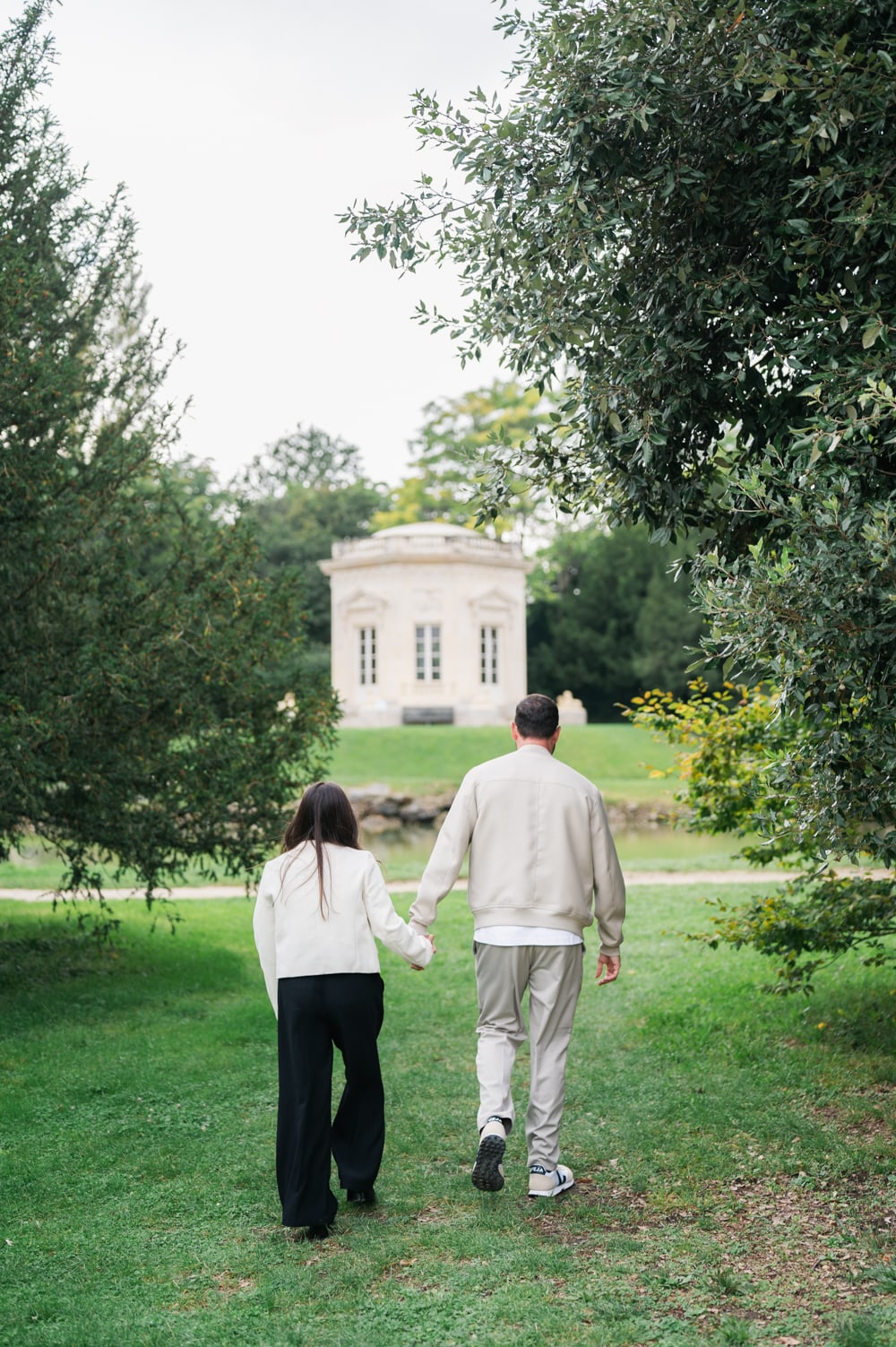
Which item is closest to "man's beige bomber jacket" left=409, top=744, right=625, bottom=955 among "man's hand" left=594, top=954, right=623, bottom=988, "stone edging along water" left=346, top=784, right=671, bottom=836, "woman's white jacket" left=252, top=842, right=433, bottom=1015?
"man's hand" left=594, top=954, right=623, bottom=988

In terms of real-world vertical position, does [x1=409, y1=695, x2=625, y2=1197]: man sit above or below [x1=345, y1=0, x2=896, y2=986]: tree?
below

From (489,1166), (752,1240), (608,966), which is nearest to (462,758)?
(608,966)

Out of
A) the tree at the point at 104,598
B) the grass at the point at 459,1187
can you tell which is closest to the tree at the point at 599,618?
the tree at the point at 104,598

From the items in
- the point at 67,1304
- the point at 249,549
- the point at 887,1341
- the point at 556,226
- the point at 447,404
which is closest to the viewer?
the point at 887,1341

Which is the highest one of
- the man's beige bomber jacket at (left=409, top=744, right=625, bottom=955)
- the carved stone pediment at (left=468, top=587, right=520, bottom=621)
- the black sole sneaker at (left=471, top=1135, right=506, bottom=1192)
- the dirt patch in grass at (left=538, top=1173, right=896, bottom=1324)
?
the carved stone pediment at (left=468, top=587, right=520, bottom=621)

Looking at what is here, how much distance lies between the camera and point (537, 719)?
4.98 metres

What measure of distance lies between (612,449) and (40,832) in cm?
532

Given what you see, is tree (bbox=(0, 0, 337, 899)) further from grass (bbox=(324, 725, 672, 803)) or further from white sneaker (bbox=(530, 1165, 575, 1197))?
grass (bbox=(324, 725, 672, 803))

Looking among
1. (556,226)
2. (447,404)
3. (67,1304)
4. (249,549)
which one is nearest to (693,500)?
(556,226)

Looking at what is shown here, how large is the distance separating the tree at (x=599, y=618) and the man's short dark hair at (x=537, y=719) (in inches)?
1546

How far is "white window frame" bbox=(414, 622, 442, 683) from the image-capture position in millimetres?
39125

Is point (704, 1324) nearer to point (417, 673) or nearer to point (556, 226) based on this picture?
point (556, 226)

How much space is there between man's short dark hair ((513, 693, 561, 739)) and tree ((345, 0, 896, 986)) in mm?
775

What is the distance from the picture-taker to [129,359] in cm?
956
